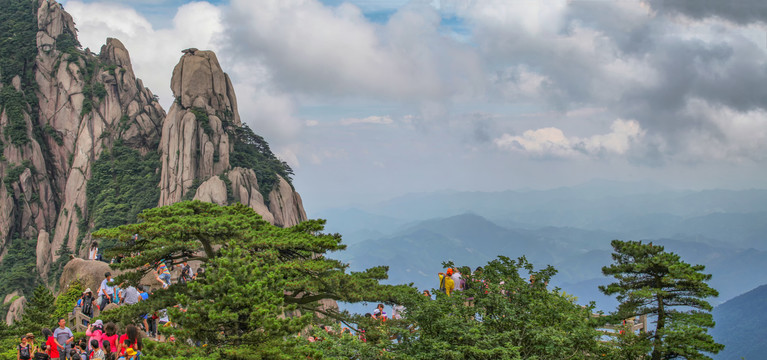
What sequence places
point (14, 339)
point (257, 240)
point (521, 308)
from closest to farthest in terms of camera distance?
point (521, 308)
point (257, 240)
point (14, 339)

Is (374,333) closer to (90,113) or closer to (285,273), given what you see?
(285,273)

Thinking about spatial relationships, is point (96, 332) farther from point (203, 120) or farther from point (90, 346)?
point (203, 120)

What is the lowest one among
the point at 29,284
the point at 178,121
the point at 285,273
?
the point at 285,273

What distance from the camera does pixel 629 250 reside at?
52.4ft

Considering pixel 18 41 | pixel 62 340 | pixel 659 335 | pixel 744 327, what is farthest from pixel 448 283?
pixel 744 327

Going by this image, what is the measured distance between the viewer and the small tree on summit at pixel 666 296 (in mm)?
13945

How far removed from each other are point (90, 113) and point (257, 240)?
6011 cm

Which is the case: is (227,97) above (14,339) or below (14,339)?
above

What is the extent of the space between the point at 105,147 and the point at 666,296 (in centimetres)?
6529

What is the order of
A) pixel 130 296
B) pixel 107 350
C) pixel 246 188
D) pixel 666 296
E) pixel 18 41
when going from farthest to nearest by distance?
pixel 18 41
pixel 246 188
pixel 130 296
pixel 666 296
pixel 107 350

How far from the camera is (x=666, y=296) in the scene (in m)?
15.2

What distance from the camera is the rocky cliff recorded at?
191 ft

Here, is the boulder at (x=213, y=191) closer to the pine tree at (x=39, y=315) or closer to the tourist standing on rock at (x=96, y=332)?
the pine tree at (x=39, y=315)

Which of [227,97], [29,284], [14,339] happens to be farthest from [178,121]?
[14,339]
